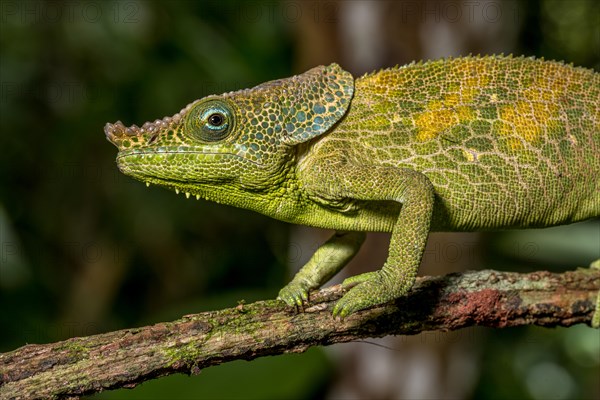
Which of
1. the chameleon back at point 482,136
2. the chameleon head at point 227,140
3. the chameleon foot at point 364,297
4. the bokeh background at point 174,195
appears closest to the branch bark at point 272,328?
the chameleon foot at point 364,297

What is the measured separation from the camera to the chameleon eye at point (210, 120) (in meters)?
2.62

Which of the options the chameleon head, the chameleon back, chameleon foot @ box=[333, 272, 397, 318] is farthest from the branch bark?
the chameleon head

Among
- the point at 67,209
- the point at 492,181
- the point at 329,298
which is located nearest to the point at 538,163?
the point at 492,181

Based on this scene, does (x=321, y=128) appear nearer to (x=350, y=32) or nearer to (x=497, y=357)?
(x=350, y=32)

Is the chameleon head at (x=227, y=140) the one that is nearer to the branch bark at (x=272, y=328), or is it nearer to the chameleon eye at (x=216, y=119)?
the chameleon eye at (x=216, y=119)

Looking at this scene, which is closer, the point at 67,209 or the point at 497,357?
the point at 67,209

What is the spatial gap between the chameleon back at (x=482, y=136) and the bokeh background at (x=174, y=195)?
1621 millimetres

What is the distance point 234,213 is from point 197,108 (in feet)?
12.3

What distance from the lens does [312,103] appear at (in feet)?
9.02

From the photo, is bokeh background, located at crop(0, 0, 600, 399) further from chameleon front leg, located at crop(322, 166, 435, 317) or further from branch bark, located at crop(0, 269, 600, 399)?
chameleon front leg, located at crop(322, 166, 435, 317)

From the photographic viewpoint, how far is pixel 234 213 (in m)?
6.34

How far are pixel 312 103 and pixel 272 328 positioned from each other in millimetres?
955

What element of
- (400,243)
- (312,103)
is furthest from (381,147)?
(400,243)

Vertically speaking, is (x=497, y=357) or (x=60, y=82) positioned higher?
(x=60, y=82)
